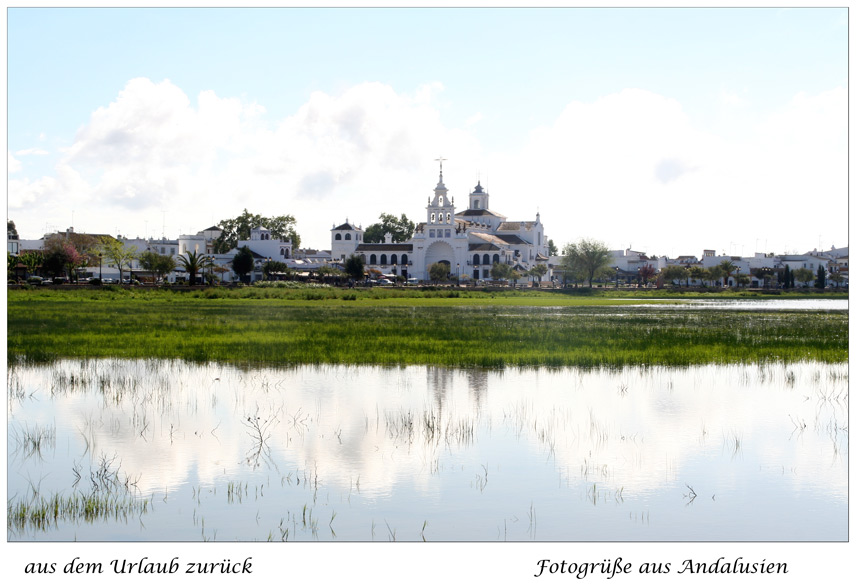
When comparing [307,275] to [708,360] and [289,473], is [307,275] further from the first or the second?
[289,473]

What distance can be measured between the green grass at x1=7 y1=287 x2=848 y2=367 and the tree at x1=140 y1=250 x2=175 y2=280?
67.9 metres

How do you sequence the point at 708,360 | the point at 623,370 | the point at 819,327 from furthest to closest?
the point at 819,327 → the point at 708,360 → the point at 623,370

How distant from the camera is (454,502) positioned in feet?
39.0

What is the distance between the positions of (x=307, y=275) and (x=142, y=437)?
103 meters

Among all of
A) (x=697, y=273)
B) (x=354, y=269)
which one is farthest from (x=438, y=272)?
(x=697, y=273)

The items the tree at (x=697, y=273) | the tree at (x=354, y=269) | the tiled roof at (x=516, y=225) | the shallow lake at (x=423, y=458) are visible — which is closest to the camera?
the shallow lake at (x=423, y=458)

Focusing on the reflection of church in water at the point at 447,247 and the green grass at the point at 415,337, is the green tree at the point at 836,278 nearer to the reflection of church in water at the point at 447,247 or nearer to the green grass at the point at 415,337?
the reflection of church in water at the point at 447,247

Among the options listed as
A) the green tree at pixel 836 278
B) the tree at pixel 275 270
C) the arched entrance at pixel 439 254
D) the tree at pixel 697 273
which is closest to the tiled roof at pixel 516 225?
the arched entrance at pixel 439 254

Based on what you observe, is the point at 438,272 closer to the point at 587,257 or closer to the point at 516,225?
the point at 587,257

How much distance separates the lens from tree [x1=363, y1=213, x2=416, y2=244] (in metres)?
185

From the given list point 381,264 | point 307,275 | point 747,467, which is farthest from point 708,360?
point 381,264

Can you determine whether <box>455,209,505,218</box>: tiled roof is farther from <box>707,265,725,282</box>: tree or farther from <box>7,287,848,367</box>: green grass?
<box>7,287,848,367</box>: green grass

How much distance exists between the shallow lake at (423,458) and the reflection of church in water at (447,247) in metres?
131

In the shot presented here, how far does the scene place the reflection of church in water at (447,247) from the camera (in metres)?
157
